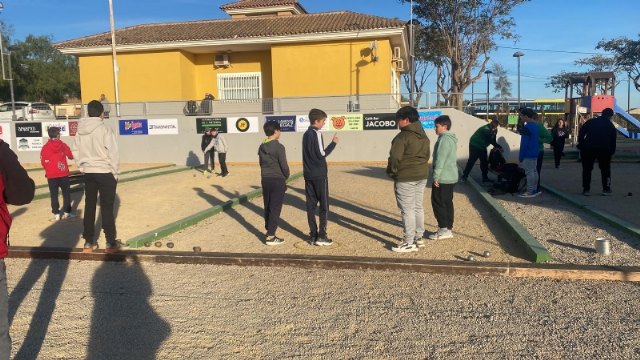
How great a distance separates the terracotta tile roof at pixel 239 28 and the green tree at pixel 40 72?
24.9 meters

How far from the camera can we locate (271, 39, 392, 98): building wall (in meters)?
22.7

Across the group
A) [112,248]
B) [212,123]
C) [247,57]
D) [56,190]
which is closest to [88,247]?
[112,248]

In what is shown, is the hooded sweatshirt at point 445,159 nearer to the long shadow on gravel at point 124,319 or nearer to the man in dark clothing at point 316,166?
the man in dark clothing at point 316,166

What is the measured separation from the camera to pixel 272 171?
21.6 feet

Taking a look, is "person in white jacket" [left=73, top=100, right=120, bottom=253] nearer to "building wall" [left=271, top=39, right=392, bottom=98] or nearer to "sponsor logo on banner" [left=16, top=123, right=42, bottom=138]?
"building wall" [left=271, top=39, right=392, bottom=98]

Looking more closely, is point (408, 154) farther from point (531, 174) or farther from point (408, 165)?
point (531, 174)

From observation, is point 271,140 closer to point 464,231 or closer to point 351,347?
point 464,231

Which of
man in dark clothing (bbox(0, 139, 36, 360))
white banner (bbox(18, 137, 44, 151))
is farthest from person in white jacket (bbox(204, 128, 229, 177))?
man in dark clothing (bbox(0, 139, 36, 360))

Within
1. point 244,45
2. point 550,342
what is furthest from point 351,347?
point 244,45

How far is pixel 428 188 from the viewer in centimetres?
1198

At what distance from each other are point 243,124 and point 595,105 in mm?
19972

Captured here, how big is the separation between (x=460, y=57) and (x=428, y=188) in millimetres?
24941

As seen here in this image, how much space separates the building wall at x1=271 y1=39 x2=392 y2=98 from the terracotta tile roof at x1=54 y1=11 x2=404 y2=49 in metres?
0.80

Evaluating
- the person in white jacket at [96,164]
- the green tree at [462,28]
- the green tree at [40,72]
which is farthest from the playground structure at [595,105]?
the green tree at [40,72]
